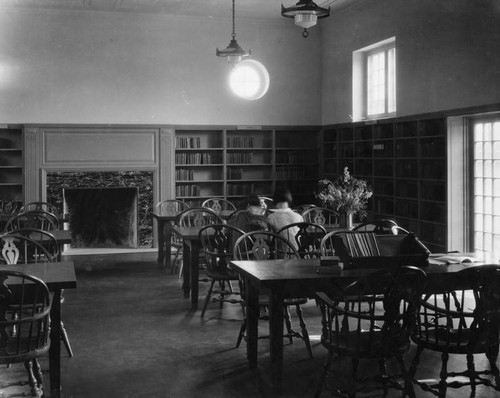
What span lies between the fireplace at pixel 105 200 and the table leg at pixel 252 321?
6610 mm

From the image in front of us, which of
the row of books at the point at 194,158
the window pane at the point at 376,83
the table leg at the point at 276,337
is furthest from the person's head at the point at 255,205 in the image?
Answer: the row of books at the point at 194,158

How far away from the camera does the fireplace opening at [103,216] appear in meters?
10.8

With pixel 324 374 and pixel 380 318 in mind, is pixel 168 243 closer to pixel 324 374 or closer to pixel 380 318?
pixel 324 374

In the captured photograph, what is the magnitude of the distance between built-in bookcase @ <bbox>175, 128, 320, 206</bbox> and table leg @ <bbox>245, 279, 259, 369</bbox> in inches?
263

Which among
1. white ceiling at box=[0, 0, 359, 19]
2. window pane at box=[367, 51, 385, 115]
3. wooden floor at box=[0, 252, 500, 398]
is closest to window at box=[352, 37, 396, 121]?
window pane at box=[367, 51, 385, 115]

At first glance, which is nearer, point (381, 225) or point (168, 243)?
point (381, 225)

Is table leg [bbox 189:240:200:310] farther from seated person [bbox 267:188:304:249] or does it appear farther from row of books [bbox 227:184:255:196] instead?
row of books [bbox 227:184:255:196]

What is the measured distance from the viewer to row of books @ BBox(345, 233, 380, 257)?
4.17 metres

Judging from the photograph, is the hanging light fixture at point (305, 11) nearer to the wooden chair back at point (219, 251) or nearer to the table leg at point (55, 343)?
the wooden chair back at point (219, 251)

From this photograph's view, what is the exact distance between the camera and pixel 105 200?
10.9m

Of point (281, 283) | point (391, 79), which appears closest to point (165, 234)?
point (391, 79)

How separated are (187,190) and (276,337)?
23.8 feet

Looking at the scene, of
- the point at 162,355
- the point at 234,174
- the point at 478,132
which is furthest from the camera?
the point at 234,174

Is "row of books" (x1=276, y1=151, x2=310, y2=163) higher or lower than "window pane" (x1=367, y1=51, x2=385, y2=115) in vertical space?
lower
